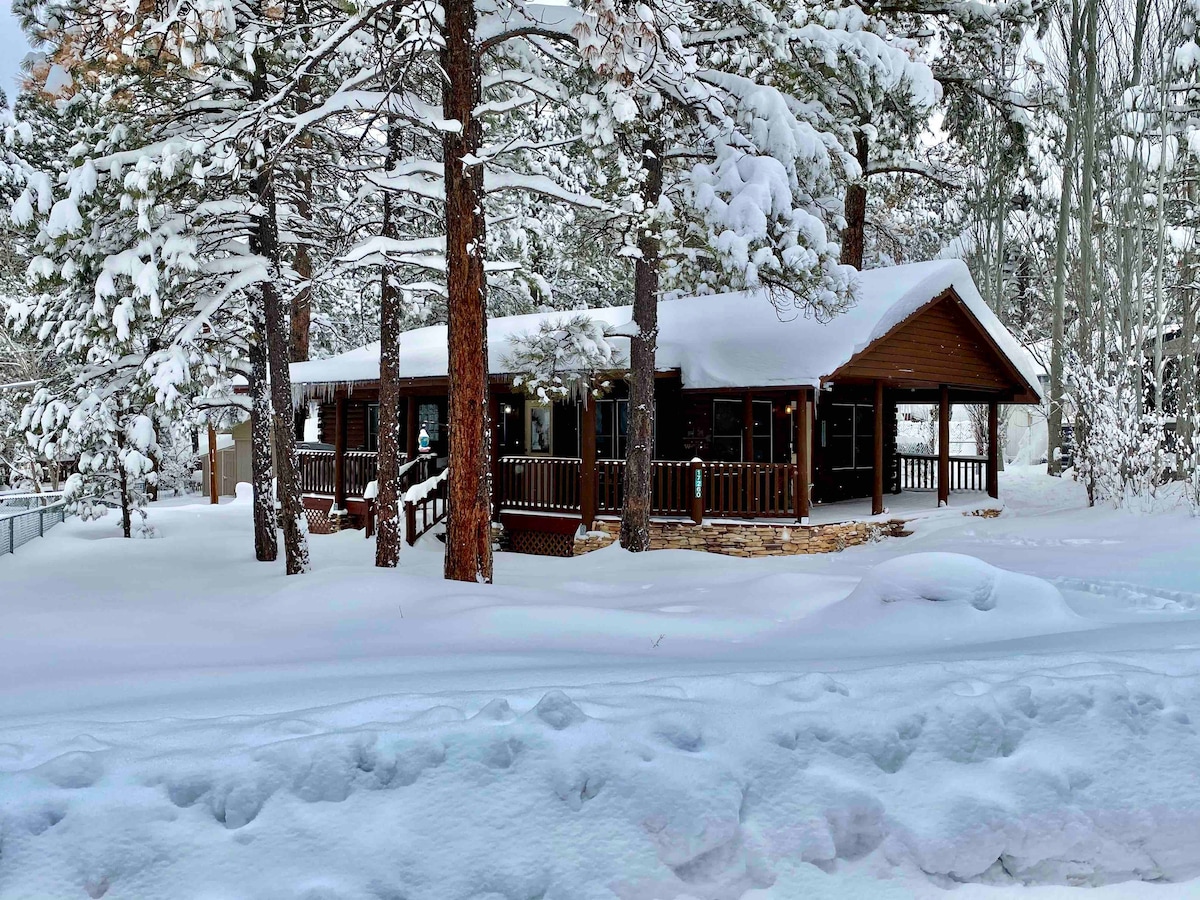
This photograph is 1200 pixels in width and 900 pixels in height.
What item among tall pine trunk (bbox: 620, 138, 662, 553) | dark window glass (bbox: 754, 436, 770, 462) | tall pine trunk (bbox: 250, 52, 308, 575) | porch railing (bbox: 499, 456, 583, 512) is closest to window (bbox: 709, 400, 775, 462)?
dark window glass (bbox: 754, 436, 770, 462)

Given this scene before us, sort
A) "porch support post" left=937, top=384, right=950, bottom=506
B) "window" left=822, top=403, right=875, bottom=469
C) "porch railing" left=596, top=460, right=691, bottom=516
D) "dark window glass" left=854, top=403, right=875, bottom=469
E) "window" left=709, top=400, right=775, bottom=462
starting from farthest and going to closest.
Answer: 1. "dark window glass" left=854, top=403, right=875, bottom=469
2. "window" left=822, top=403, right=875, bottom=469
3. "window" left=709, top=400, right=775, bottom=462
4. "porch support post" left=937, top=384, right=950, bottom=506
5. "porch railing" left=596, top=460, right=691, bottom=516

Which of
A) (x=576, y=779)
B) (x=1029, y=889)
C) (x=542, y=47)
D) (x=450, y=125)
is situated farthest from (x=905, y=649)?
(x=542, y=47)

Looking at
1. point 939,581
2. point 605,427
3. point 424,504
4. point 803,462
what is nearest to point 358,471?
point 424,504

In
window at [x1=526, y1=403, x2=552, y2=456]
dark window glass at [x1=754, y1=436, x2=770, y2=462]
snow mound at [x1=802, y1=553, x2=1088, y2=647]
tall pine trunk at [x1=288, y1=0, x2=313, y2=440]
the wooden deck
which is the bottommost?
snow mound at [x1=802, y1=553, x2=1088, y2=647]

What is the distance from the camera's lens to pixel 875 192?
2628 centimetres

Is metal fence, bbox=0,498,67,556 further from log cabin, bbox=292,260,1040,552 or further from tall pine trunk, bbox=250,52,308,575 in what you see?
log cabin, bbox=292,260,1040,552

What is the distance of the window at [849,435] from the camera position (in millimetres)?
19828

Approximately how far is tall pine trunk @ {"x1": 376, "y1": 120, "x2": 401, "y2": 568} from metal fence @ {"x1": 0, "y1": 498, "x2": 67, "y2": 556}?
5.89 m

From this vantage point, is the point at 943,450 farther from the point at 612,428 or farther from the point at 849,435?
the point at 612,428

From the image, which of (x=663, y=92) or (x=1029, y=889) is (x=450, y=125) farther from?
(x=1029, y=889)

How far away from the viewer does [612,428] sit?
18.8 m

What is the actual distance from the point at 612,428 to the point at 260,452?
7.51m

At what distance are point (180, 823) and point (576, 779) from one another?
1495 millimetres

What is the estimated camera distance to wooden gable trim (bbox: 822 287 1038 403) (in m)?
14.7
